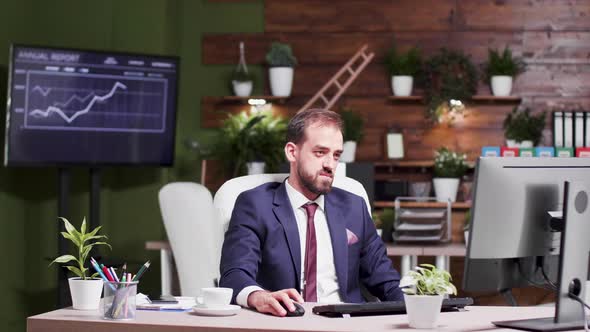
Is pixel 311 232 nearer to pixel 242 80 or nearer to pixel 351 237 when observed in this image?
pixel 351 237

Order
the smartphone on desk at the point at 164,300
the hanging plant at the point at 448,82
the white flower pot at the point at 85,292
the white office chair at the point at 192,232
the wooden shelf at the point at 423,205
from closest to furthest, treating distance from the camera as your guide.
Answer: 1. the white flower pot at the point at 85,292
2. the smartphone on desk at the point at 164,300
3. the white office chair at the point at 192,232
4. the wooden shelf at the point at 423,205
5. the hanging plant at the point at 448,82

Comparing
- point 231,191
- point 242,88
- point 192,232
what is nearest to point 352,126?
point 242,88

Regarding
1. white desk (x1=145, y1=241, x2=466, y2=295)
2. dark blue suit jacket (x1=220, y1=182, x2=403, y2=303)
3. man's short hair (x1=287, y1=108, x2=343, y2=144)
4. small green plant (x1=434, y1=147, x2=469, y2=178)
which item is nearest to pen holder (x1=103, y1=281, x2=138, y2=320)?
dark blue suit jacket (x1=220, y1=182, x2=403, y2=303)

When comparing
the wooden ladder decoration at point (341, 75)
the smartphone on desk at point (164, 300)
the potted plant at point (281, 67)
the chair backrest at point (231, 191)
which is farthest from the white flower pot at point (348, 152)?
the smartphone on desk at point (164, 300)

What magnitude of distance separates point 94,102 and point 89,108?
45 mm

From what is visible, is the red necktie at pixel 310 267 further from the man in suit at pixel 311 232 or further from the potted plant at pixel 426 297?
the potted plant at pixel 426 297

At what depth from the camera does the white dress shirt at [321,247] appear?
127 inches

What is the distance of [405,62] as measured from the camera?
5.88 meters

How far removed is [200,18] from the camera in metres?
6.25

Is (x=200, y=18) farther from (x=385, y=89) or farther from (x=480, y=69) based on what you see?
(x=480, y=69)

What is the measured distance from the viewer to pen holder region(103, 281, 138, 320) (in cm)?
242

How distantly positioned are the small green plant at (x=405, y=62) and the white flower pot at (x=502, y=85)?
0.47 meters

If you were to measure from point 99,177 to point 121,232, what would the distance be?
0.50m

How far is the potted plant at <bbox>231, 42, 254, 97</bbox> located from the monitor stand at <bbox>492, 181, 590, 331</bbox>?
12.3 ft
